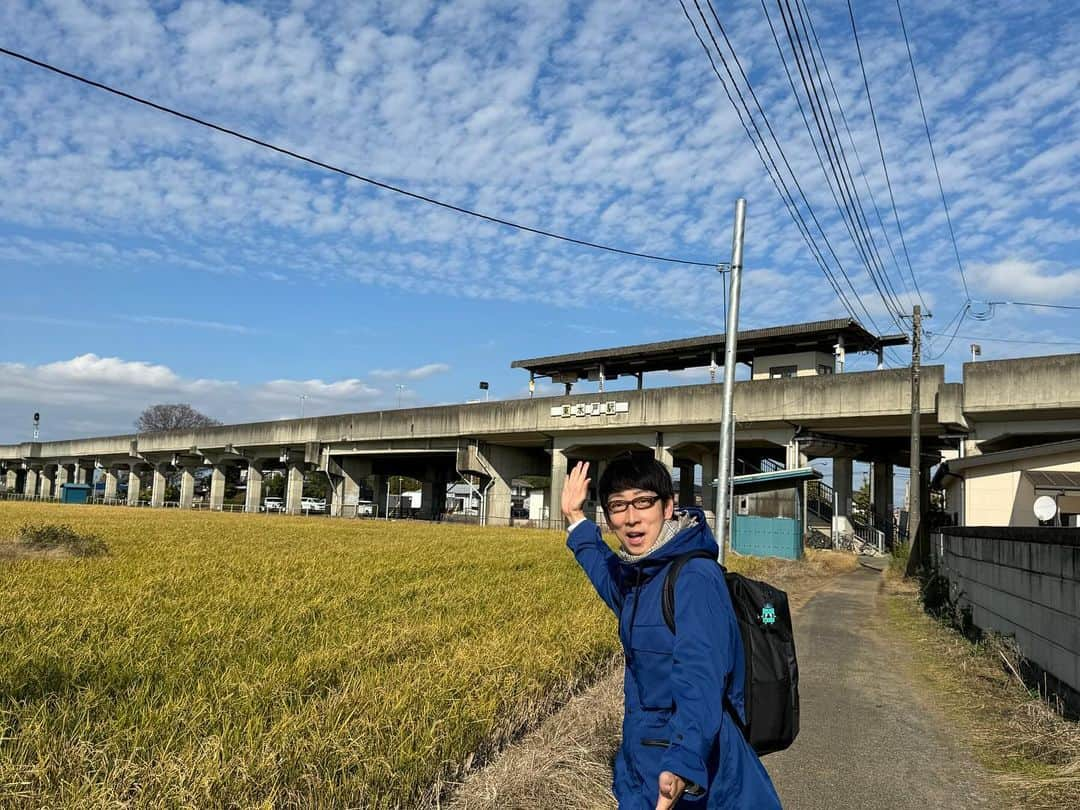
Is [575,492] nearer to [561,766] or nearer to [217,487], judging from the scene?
[561,766]

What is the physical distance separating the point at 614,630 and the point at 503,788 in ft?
14.5

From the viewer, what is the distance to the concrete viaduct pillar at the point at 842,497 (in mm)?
30469

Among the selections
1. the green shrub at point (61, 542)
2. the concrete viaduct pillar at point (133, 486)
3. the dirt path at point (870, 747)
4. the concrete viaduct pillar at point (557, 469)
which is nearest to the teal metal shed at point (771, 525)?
the concrete viaduct pillar at point (557, 469)

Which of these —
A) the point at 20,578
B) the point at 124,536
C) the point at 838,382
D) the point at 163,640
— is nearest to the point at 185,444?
the point at 124,536

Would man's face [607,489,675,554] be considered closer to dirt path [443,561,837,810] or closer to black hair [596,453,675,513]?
black hair [596,453,675,513]

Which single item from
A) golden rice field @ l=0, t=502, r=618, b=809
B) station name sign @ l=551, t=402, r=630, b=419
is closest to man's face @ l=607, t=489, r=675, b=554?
golden rice field @ l=0, t=502, r=618, b=809

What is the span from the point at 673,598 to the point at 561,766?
2345mm

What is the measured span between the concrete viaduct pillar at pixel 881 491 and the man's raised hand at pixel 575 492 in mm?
34429

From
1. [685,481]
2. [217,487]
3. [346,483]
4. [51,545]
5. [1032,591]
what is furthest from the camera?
[217,487]

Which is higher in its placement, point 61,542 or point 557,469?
point 557,469

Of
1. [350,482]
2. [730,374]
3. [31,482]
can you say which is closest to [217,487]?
[350,482]

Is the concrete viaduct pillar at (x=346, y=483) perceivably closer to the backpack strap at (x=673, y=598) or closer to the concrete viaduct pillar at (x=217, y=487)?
the concrete viaduct pillar at (x=217, y=487)

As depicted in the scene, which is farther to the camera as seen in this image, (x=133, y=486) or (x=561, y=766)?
(x=133, y=486)

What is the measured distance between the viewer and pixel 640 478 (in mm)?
2531
